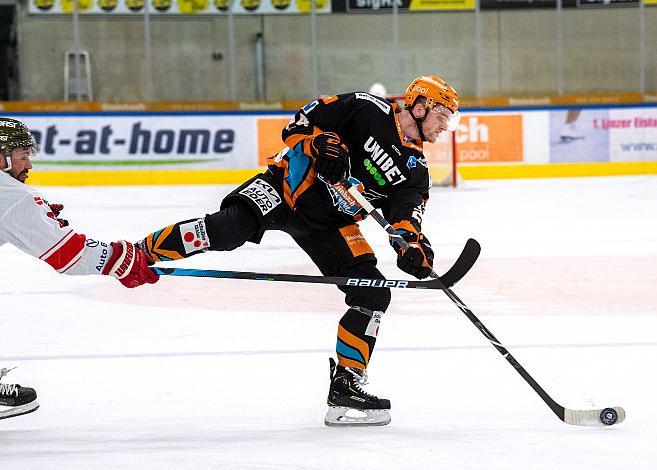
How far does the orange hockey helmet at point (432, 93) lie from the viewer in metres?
3.19

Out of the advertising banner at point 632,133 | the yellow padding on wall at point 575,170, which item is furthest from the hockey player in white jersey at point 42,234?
the advertising banner at point 632,133

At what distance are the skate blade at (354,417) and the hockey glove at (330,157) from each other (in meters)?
0.67

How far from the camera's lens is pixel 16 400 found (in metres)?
3.11

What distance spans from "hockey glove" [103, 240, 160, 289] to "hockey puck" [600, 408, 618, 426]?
1298 mm

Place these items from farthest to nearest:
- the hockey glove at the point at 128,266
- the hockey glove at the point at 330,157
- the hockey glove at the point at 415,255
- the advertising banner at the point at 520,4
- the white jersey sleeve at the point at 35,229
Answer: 1. the advertising banner at the point at 520,4
2. the hockey glove at the point at 330,157
3. the hockey glove at the point at 415,255
4. the hockey glove at the point at 128,266
5. the white jersey sleeve at the point at 35,229

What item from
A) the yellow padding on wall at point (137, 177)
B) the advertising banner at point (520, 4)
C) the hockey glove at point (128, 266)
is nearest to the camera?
the hockey glove at point (128, 266)

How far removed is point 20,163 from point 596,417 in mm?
1724

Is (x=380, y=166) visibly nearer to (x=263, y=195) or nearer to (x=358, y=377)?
(x=263, y=195)

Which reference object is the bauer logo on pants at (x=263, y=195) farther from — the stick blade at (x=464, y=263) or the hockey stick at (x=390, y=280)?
the stick blade at (x=464, y=263)

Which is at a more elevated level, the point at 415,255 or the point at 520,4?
the point at 520,4

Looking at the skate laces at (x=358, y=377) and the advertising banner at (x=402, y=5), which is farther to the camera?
the advertising banner at (x=402, y=5)

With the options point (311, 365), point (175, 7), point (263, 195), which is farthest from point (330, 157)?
point (175, 7)

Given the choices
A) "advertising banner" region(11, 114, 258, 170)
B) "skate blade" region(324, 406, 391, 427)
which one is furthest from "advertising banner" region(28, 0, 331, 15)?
"skate blade" region(324, 406, 391, 427)

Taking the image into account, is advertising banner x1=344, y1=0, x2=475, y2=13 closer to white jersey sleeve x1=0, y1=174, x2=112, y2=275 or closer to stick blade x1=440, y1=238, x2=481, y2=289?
stick blade x1=440, y1=238, x2=481, y2=289
